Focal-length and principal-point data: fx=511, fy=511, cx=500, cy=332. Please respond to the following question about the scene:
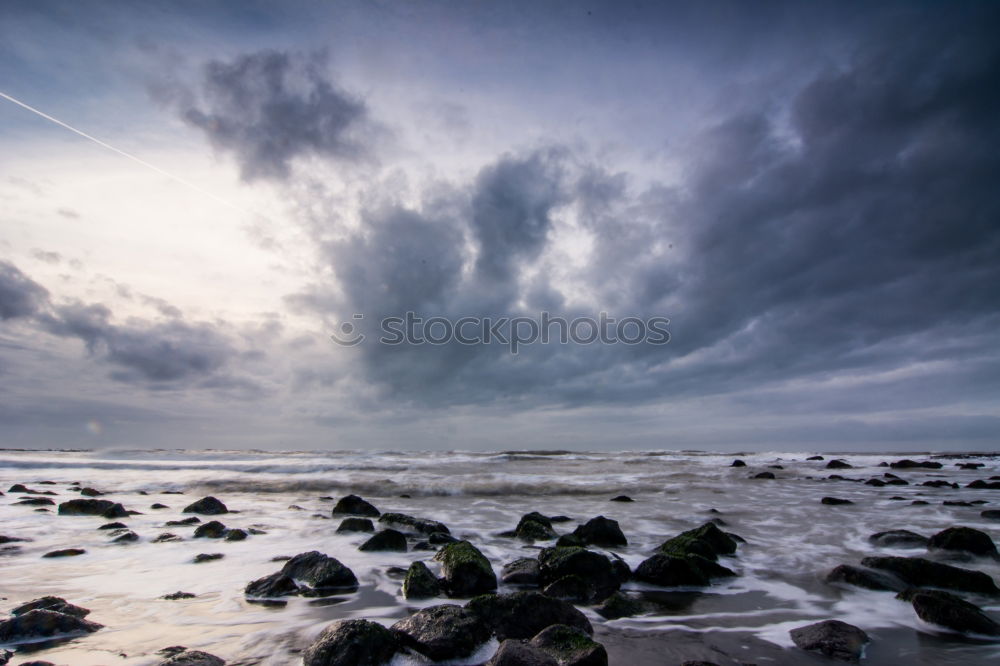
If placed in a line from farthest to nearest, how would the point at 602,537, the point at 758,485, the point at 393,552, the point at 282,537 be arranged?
the point at 758,485 < the point at 282,537 < the point at 602,537 < the point at 393,552

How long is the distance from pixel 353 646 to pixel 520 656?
1.12m

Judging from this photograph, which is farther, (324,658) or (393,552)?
(393,552)

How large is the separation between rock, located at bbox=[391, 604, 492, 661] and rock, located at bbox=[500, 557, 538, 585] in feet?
6.82

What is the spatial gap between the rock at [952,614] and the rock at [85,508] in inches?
526

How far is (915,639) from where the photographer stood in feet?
13.3

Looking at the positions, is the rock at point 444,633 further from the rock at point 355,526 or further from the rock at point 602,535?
the rock at point 355,526

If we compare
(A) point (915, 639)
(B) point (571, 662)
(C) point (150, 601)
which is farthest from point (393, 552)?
(A) point (915, 639)

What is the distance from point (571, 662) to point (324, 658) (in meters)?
1.63

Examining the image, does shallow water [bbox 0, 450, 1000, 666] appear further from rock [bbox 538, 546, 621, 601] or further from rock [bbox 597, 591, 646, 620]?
→ rock [bbox 538, 546, 621, 601]

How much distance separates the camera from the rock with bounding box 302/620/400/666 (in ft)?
11.1

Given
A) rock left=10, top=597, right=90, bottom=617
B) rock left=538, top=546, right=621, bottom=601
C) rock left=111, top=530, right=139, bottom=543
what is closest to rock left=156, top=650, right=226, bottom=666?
rock left=10, top=597, right=90, bottom=617

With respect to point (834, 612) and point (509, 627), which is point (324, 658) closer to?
point (509, 627)

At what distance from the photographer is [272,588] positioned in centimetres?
524

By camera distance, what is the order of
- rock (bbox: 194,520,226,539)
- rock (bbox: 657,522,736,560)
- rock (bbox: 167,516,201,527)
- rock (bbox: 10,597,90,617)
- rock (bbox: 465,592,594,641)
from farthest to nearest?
1. rock (bbox: 167,516,201,527)
2. rock (bbox: 194,520,226,539)
3. rock (bbox: 657,522,736,560)
4. rock (bbox: 10,597,90,617)
5. rock (bbox: 465,592,594,641)
